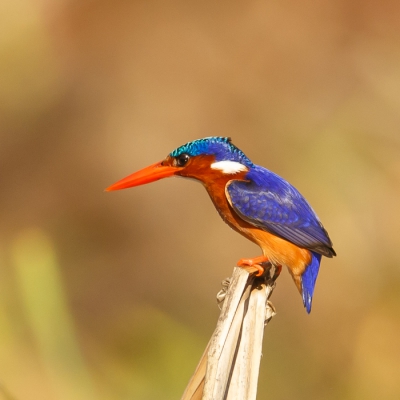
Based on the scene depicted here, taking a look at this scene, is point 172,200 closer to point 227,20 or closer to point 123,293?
point 123,293

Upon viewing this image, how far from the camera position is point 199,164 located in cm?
176

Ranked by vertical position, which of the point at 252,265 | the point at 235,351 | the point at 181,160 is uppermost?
the point at 181,160

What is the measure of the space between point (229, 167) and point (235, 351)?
623mm

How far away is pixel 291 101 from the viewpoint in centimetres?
293

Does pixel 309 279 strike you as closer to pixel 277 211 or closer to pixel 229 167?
pixel 277 211

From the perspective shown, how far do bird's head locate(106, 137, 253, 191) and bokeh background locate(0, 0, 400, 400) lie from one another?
979mm

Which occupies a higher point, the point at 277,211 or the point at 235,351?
the point at 277,211

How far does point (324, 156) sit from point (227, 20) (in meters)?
0.86

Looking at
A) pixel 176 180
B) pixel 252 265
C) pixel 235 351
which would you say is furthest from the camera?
pixel 176 180

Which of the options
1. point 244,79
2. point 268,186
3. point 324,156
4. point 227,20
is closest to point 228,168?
point 268,186

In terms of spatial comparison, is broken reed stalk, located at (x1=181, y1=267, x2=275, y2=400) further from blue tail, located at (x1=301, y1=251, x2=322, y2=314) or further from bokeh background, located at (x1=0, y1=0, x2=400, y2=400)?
bokeh background, located at (x1=0, y1=0, x2=400, y2=400)

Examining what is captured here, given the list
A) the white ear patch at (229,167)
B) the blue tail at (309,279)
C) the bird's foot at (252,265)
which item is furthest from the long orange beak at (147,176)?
the blue tail at (309,279)

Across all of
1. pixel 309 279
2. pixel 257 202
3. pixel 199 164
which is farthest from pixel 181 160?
pixel 309 279

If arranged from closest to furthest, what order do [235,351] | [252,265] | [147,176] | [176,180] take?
[235,351]
[252,265]
[147,176]
[176,180]
